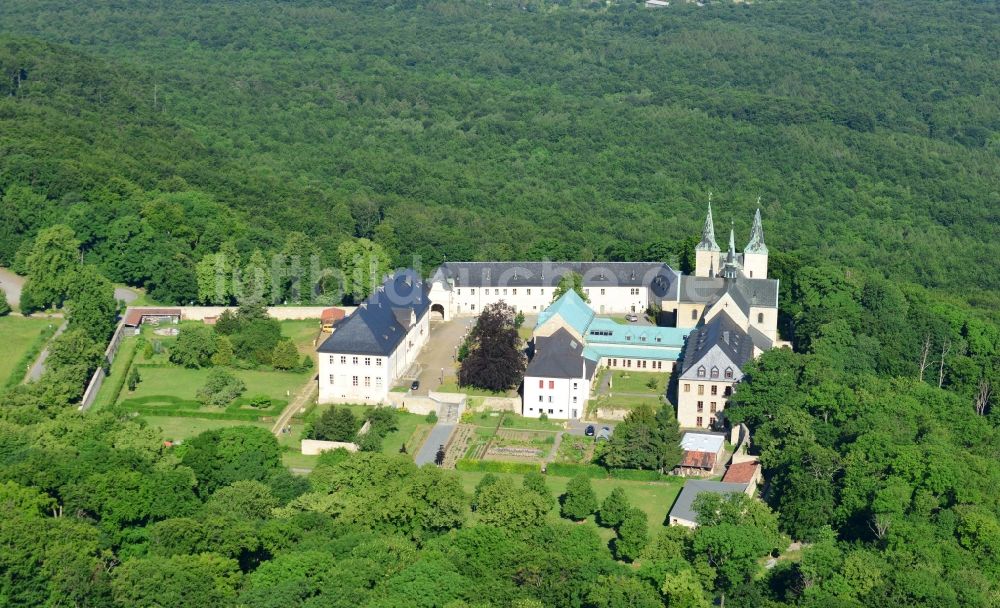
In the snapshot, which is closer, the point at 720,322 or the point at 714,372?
the point at 714,372

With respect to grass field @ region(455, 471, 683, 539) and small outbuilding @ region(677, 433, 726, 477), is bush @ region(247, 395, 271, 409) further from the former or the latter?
small outbuilding @ region(677, 433, 726, 477)

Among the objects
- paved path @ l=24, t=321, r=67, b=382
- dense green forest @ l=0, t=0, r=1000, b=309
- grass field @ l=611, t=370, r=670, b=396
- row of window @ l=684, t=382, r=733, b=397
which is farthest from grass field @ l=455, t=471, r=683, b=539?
dense green forest @ l=0, t=0, r=1000, b=309

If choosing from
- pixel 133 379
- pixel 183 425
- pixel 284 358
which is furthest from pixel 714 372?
pixel 133 379

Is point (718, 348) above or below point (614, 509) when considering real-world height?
above

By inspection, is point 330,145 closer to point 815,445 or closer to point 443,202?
point 443,202

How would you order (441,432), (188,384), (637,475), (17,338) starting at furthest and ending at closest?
(17,338), (188,384), (441,432), (637,475)

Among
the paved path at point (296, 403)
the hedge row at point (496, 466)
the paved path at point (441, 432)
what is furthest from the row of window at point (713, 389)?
the paved path at point (296, 403)

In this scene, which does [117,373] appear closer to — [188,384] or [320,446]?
[188,384]
